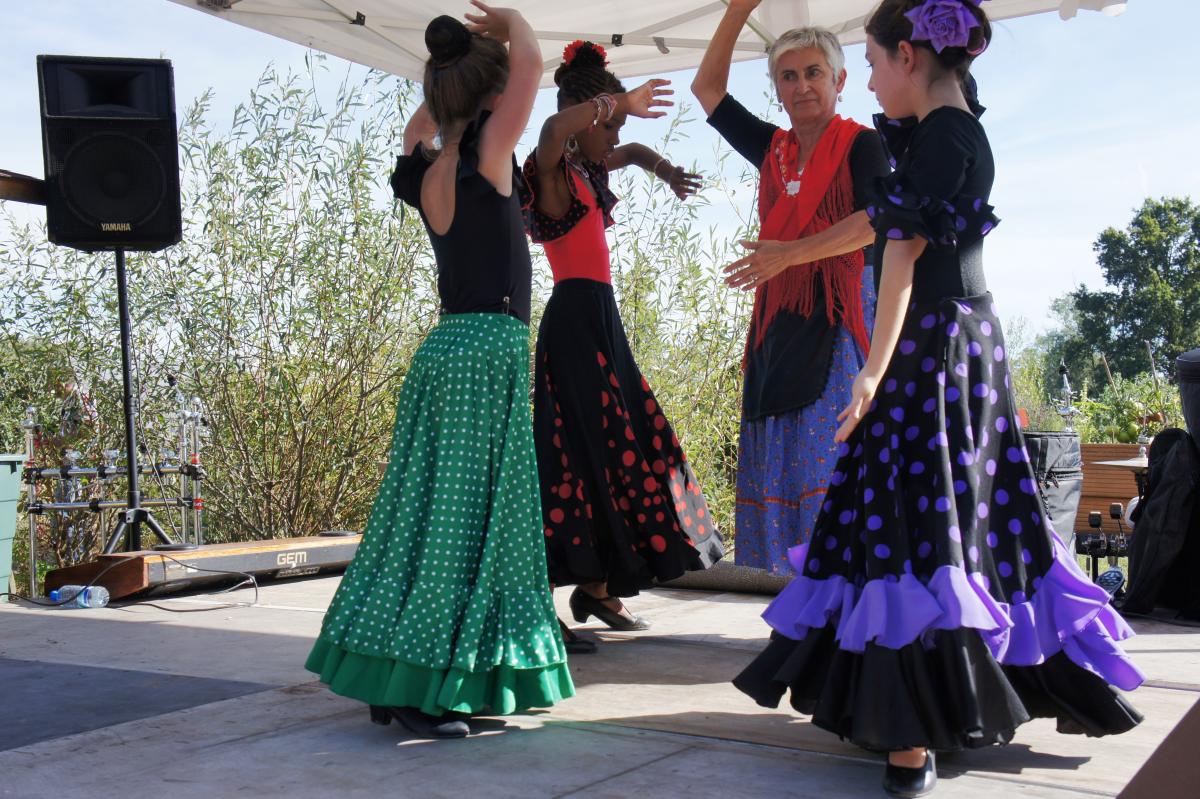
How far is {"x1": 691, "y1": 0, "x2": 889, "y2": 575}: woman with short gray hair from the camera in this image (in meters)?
3.12

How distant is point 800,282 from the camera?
317 centimetres

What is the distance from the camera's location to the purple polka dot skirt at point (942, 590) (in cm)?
205

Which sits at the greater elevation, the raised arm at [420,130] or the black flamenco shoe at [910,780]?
the raised arm at [420,130]

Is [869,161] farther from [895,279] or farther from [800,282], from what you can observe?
[895,279]

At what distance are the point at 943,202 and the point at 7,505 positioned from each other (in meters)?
4.79

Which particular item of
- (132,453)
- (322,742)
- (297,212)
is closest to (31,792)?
(322,742)

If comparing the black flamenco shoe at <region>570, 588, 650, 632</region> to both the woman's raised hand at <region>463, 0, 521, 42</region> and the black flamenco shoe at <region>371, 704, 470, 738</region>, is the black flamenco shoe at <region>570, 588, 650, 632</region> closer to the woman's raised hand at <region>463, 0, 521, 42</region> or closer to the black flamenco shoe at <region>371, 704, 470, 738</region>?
the black flamenco shoe at <region>371, 704, 470, 738</region>

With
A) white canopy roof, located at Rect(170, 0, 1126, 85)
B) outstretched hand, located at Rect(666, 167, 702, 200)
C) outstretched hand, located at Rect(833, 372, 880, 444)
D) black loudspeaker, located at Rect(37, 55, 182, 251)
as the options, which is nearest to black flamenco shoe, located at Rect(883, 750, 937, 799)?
outstretched hand, located at Rect(833, 372, 880, 444)

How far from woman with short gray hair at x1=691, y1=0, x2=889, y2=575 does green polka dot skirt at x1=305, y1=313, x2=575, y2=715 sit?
2.69 ft

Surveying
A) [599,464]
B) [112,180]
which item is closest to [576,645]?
[599,464]

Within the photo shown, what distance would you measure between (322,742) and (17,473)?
3.63 m

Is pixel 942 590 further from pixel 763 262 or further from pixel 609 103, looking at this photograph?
pixel 609 103

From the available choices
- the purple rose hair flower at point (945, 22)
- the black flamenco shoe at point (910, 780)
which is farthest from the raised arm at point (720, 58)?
the black flamenco shoe at point (910, 780)

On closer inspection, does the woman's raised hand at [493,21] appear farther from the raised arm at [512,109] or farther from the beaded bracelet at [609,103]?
the beaded bracelet at [609,103]
